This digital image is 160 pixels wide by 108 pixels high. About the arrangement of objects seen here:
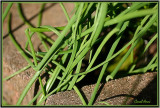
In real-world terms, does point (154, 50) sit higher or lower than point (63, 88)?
higher

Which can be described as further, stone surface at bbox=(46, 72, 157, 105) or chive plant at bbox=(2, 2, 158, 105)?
stone surface at bbox=(46, 72, 157, 105)

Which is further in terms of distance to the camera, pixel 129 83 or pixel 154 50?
pixel 154 50

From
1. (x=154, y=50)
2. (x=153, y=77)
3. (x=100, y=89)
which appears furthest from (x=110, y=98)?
(x=154, y=50)

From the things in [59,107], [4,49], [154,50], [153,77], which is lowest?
[59,107]

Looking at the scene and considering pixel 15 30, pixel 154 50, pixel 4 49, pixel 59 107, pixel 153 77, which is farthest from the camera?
pixel 154 50

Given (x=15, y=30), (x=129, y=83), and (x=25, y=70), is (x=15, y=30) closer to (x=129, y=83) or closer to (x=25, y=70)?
(x=25, y=70)

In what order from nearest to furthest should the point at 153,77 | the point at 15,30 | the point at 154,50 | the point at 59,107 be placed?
the point at 59,107
the point at 153,77
the point at 15,30
the point at 154,50

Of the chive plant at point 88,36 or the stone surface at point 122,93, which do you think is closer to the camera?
the chive plant at point 88,36
